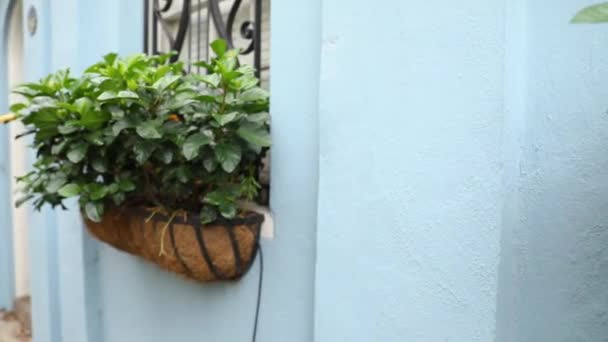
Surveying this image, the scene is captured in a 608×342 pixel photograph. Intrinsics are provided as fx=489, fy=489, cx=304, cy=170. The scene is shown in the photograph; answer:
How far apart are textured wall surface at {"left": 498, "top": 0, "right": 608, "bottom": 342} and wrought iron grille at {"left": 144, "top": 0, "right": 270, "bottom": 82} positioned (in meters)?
1.10

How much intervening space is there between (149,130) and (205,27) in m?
0.95

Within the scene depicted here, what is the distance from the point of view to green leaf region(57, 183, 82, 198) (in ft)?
5.69

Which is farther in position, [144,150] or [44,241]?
[44,241]

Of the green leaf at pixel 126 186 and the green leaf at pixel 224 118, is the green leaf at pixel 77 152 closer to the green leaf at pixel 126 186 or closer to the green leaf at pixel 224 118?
the green leaf at pixel 126 186

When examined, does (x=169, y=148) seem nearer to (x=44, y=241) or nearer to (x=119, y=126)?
(x=119, y=126)

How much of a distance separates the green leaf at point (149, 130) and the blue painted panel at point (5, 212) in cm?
369

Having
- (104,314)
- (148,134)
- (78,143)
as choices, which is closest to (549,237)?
(148,134)

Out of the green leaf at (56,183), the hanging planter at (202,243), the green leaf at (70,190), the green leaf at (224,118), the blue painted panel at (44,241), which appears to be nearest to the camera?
the green leaf at (224,118)

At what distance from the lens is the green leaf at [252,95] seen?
155cm

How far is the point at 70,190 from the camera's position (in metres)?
1.75

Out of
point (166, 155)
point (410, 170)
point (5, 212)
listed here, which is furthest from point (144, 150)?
point (5, 212)

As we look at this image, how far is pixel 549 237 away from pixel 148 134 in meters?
1.13

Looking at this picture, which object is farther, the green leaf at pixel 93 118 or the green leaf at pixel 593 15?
the green leaf at pixel 93 118

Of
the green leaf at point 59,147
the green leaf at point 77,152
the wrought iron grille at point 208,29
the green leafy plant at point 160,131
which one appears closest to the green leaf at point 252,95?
the green leafy plant at point 160,131
